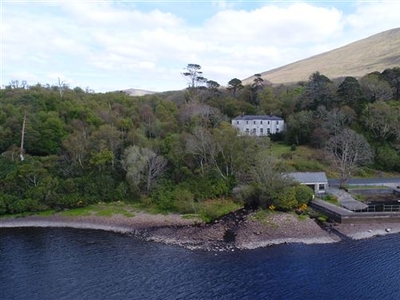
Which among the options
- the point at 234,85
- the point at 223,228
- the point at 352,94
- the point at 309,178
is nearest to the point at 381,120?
the point at 352,94

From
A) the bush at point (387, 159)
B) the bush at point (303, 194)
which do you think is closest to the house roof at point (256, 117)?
the bush at point (387, 159)

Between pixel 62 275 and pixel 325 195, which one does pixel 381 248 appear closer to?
pixel 325 195

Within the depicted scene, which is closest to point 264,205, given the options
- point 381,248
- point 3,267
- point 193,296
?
point 381,248

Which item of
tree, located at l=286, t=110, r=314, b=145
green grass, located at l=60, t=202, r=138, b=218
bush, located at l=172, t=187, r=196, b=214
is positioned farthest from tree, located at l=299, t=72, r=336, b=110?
green grass, located at l=60, t=202, r=138, b=218

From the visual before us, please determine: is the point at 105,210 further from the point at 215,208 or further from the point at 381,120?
the point at 381,120

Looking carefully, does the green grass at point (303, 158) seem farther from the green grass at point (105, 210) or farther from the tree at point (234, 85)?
the tree at point (234, 85)
